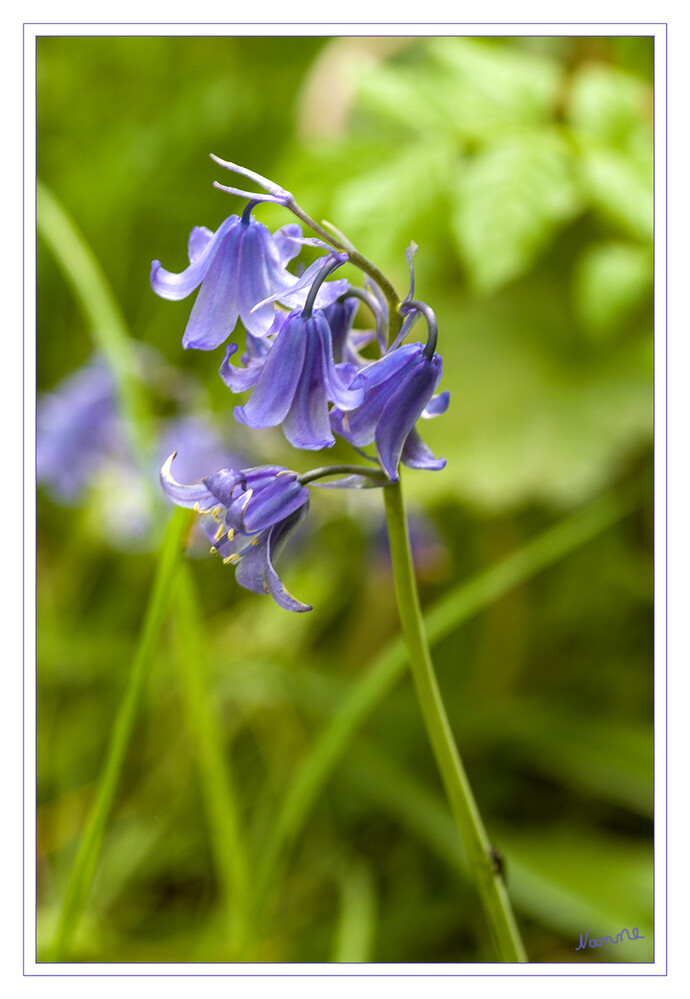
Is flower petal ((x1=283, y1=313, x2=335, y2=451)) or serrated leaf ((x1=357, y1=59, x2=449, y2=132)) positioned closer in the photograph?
flower petal ((x1=283, y1=313, x2=335, y2=451))

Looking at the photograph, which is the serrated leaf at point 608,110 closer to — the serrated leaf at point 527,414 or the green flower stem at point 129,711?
the serrated leaf at point 527,414

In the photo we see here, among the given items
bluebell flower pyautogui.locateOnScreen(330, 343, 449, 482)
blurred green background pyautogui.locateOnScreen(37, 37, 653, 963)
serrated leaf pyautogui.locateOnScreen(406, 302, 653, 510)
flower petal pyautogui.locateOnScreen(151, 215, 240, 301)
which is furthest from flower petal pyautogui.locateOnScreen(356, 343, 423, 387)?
serrated leaf pyautogui.locateOnScreen(406, 302, 653, 510)

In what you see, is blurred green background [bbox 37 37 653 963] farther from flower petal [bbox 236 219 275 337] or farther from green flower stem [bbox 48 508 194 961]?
flower petal [bbox 236 219 275 337]

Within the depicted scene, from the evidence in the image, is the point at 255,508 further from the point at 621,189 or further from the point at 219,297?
the point at 621,189

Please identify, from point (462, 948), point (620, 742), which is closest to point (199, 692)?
point (462, 948)

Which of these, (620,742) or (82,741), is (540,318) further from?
(82,741)

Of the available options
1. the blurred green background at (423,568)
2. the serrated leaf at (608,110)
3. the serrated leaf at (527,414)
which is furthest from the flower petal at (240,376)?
the serrated leaf at (608,110)
